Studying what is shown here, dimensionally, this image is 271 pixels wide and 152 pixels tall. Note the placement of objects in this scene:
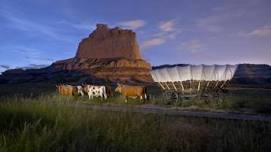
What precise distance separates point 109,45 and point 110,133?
590 ft

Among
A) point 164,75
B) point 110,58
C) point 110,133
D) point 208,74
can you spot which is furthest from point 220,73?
point 110,58

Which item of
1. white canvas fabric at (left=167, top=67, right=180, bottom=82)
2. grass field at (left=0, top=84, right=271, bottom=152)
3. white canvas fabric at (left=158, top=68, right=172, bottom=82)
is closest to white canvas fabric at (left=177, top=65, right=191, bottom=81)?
white canvas fabric at (left=167, top=67, right=180, bottom=82)

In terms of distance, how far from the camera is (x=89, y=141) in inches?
259

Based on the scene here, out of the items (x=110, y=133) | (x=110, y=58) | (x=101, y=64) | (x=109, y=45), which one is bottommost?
(x=110, y=133)

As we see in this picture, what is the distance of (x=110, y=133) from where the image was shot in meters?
7.52

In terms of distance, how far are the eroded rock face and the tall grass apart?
546 ft

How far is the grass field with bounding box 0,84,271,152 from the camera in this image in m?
5.93

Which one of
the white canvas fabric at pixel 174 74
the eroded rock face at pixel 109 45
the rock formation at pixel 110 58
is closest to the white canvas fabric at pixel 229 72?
the white canvas fabric at pixel 174 74

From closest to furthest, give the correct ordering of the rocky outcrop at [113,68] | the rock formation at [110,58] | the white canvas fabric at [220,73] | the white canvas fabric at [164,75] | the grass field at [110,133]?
the grass field at [110,133]
the white canvas fabric at [220,73]
the white canvas fabric at [164,75]
the rocky outcrop at [113,68]
the rock formation at [110,58]

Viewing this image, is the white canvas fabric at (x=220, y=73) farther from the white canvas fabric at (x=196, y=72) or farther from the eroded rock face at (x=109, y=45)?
the eroded rock face at (x=109, y=45)

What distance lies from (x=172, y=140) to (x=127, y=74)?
128 m

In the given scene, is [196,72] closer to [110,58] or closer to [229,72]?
[229,72]

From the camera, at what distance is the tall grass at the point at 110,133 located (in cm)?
596

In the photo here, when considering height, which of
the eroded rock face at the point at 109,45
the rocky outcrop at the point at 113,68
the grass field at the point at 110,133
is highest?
the eroded rock face at the point at 109,45
